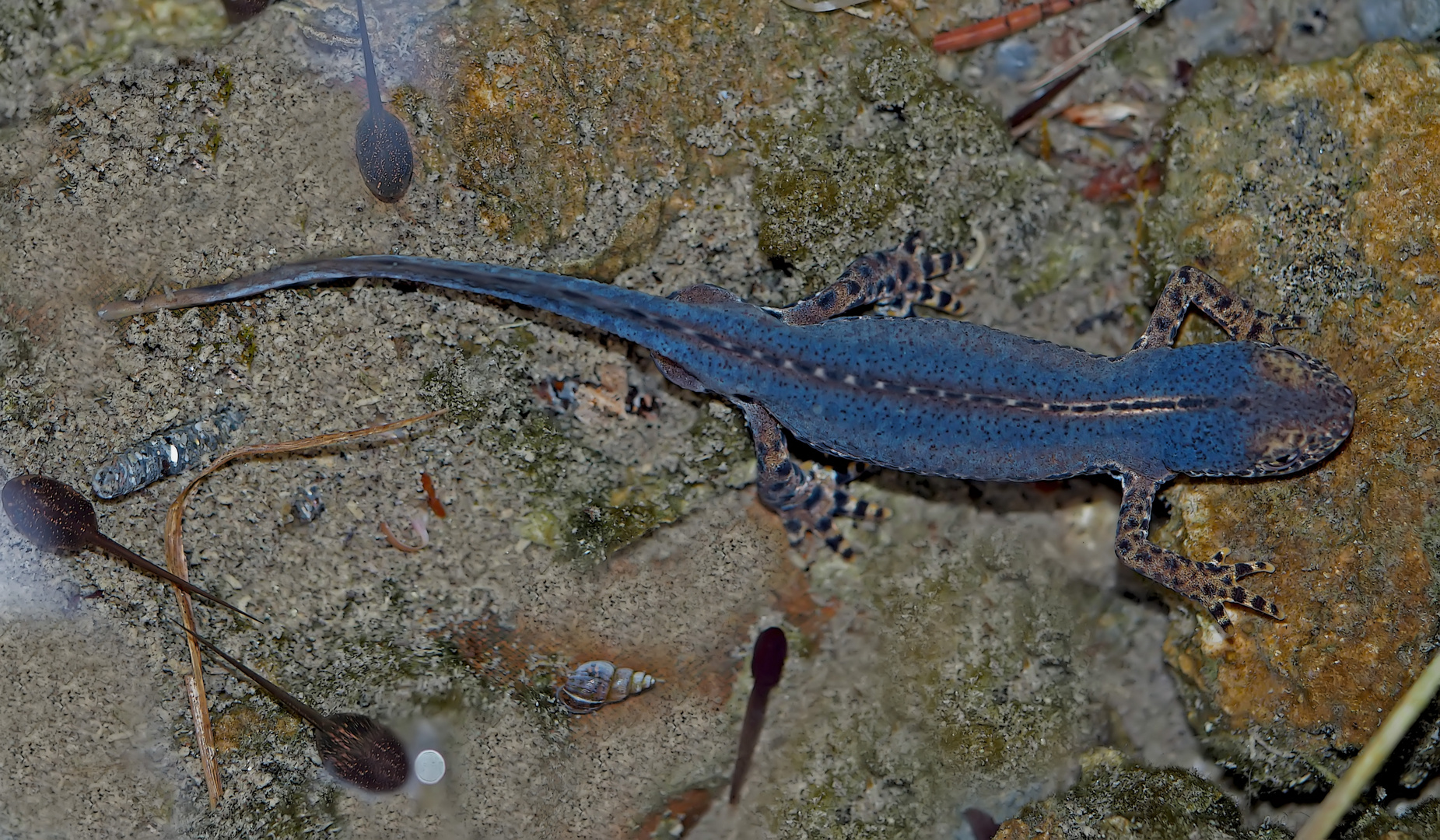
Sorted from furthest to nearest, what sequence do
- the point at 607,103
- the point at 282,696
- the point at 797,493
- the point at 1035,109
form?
1. the point at 1035,109
2. the point at 797,493
3. the point at 607,103
4. the point at 282,696

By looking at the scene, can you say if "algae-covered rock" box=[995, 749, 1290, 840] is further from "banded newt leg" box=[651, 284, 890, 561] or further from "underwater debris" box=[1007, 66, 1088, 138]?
"underwater debris" box=[1007, 66, 1088, 138]

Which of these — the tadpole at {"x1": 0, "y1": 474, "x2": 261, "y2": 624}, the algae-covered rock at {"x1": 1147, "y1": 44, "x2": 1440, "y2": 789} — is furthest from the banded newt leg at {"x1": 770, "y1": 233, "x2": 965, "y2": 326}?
the tadpole at {"x1": 0, "y1": 474, "x2": 261, "y2": 624}

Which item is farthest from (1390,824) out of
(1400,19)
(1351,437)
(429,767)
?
(429,767)

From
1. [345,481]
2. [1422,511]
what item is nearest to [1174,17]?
[1422,511]

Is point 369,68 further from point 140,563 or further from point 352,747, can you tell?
point 352,747

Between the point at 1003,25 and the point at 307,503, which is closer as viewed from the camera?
the point at 307,503

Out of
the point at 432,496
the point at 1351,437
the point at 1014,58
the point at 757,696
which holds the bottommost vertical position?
the point at 757,696
